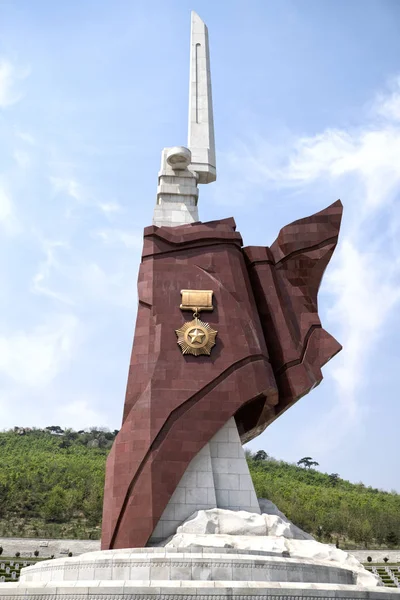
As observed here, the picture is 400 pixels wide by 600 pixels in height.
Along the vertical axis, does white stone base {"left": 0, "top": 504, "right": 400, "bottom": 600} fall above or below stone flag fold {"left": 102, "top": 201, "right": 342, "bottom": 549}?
below

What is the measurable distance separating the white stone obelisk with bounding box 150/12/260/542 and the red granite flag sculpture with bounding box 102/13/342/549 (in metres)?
0.05

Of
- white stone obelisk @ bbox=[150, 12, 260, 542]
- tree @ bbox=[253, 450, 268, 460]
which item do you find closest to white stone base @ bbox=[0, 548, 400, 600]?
white stone obelisk @ bbox=[150, 12, 260, 542]

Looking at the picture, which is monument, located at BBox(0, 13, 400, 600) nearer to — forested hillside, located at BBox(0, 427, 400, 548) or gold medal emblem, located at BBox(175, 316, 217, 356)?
gold medal emblem, located at BBox(175, 316, 217, 356)

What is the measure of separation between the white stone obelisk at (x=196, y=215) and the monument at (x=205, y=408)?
0.03 m

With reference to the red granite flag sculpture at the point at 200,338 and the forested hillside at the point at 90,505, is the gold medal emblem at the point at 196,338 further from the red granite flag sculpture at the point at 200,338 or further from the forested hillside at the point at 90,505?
the forested hillside at the point at 90,505

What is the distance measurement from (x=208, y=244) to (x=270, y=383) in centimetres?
336

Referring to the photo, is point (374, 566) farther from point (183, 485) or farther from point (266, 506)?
point (183, 485)

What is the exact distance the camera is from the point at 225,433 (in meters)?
13.7

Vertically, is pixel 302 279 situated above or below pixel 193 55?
below

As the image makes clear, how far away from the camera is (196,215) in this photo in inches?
631

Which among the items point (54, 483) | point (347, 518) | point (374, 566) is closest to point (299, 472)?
point (347, 518)

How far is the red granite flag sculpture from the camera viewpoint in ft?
42.7

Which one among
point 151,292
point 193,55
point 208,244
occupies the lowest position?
point 151,292

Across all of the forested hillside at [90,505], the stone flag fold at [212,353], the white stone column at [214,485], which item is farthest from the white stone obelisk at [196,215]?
the forested hillside at [90,505]
